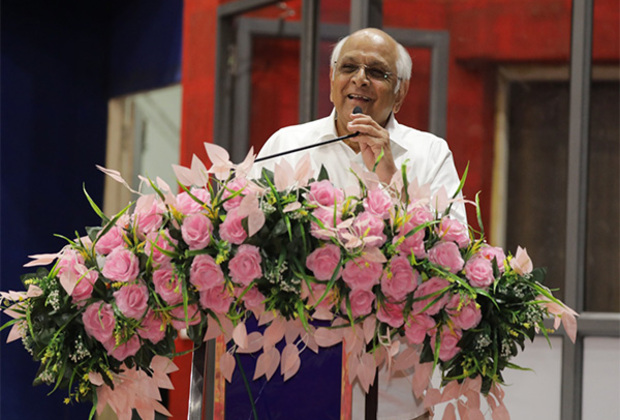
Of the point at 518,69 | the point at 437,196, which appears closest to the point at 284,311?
the point at 437,196

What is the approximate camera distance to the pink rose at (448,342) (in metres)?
1.48

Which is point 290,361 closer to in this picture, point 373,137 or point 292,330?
point 292,330

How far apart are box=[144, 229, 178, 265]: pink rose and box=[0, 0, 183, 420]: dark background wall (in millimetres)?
4009

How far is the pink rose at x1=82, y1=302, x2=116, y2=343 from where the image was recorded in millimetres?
1447

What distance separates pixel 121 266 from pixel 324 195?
341 millimetres

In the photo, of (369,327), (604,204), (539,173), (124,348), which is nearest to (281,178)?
(369,327)

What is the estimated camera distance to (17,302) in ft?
5.14

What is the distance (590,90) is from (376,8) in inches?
39.4

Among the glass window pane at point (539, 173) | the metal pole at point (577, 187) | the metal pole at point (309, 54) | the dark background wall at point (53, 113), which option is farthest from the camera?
the dark background wall at point (53, 113)

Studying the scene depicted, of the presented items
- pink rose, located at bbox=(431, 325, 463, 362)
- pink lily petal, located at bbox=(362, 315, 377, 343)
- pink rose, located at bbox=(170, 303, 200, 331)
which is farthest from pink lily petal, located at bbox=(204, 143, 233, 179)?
pink rose, located at bbox=(431, 325, 463, 362)

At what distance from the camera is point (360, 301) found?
143cm

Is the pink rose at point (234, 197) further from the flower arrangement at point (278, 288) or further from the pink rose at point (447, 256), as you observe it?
the pink rose at point (447, 256)

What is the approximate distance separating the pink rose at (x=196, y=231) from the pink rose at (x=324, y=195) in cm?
17

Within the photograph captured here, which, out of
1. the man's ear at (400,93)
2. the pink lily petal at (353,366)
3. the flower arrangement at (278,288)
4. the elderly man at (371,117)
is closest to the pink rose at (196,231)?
the flower arrangement at (278,288)
